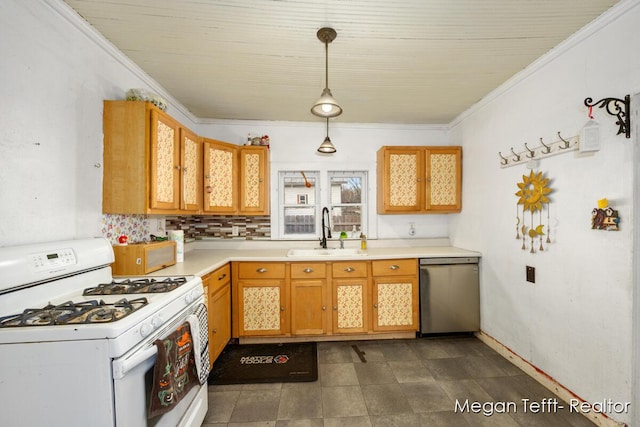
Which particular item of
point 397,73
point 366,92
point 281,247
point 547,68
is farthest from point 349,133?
point 547,68

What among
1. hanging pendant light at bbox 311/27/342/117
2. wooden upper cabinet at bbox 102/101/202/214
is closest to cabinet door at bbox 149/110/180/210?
wooden upper cabinet at bbox 102/101/202/214

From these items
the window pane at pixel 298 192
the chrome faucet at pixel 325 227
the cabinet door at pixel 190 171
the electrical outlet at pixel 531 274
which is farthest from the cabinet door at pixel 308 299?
the electrical outlet at pixel 531 274

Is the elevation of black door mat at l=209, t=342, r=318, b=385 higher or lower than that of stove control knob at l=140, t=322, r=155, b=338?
lower

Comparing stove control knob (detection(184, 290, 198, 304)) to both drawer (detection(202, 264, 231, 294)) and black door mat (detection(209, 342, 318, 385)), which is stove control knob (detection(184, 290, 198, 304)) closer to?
drawer (detection(202, 264, 231, 294))

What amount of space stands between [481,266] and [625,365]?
4.32 feet

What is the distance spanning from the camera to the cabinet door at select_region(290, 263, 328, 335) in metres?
2.70

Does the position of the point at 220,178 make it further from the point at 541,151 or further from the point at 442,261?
the point at 541,151

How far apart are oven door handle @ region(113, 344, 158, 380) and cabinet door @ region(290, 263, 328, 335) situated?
1.71 metres

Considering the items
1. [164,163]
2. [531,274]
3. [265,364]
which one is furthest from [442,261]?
[164,163]

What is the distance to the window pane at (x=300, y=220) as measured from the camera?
3438 mm

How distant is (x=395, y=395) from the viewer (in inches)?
77.5

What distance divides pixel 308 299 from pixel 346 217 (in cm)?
123

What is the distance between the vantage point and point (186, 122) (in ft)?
10.1

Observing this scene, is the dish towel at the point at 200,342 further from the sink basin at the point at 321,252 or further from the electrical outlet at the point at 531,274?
the electrical outlet at the point at 531,274
